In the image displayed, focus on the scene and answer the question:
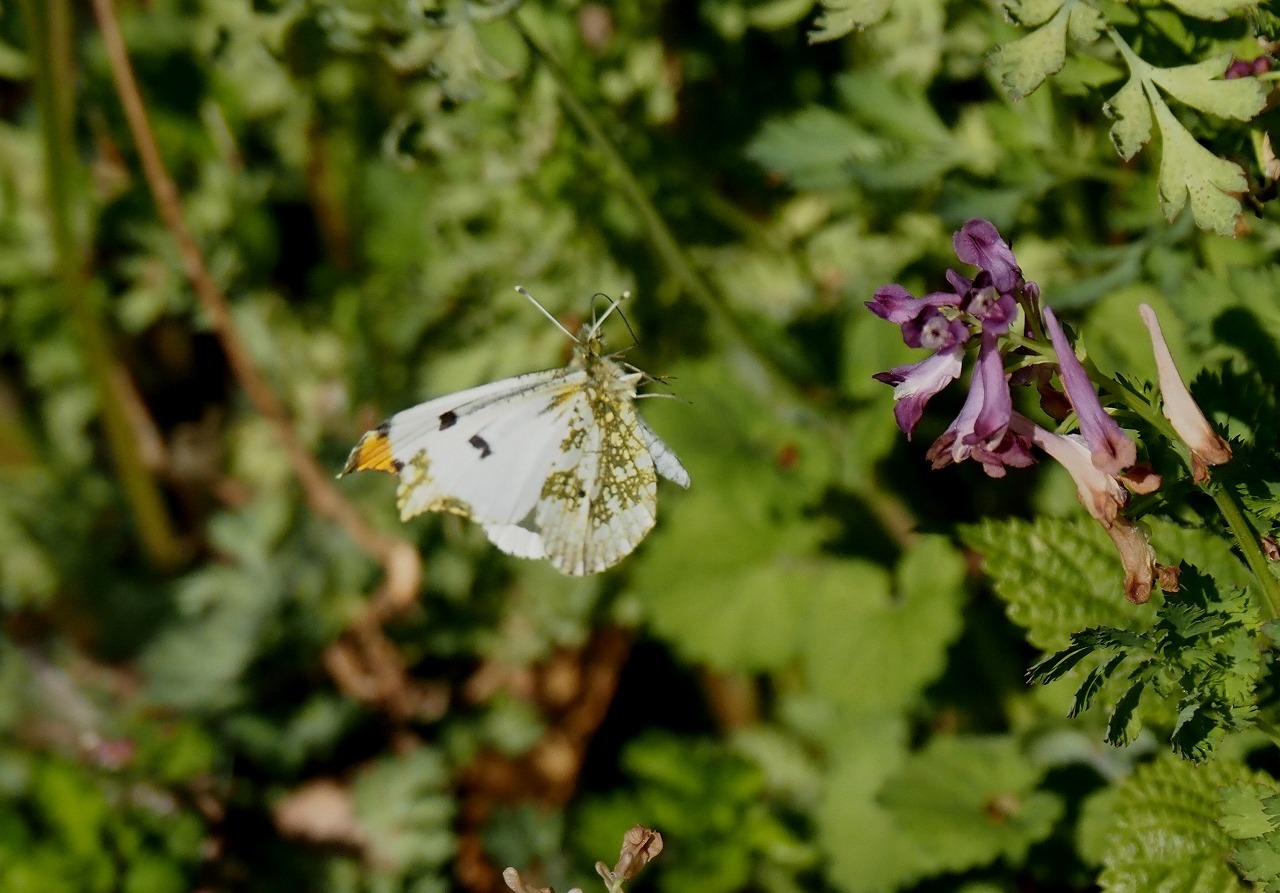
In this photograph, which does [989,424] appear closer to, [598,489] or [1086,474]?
[1086,474]

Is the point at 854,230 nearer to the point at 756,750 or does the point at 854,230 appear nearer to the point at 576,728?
the point at 756,750

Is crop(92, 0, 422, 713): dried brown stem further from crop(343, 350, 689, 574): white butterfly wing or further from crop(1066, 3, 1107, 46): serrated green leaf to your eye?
crop(1066, 3, 1107, 46): serrated green leaf

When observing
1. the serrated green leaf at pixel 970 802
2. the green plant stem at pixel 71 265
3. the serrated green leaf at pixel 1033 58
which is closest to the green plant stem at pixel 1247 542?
the serrated green leaf at pixel 1033 58

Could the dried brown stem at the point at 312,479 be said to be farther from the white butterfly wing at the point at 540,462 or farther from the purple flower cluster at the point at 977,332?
the purple flower cluster at the point at 977,332

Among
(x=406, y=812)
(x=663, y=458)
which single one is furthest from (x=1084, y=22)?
(x=406, y=812)

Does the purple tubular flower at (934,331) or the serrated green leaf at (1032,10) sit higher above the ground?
the serrated green leaf at (1032,10)

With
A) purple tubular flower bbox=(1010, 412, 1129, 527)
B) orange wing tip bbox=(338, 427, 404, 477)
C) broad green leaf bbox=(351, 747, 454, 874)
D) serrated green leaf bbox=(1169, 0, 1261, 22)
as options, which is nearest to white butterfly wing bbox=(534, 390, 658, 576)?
orange wing tip bbox=(338, 427, 404, 477)

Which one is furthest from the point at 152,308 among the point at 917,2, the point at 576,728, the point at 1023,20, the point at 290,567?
the point at 1023,20

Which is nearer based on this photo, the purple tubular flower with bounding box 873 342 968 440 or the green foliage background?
the purple tubular flower with bounding box 873 342 968 440
